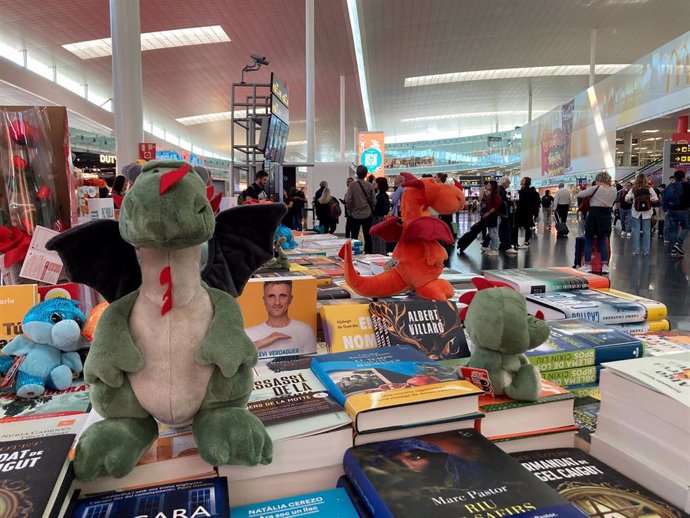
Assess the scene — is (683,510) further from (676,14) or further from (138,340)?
(676,14)

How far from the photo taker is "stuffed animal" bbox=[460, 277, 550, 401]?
88 centimetres

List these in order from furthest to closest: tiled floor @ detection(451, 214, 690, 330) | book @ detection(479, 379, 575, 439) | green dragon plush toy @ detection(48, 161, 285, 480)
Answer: tiled floor @ detection(451, 214, 690, 330) → book @ detection(479, 379, 575, 439) → green dragon plush toy @ detection(48, 161, 285, 480)

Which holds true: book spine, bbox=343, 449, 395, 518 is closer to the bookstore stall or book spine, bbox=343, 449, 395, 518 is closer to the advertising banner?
the bookstore stall

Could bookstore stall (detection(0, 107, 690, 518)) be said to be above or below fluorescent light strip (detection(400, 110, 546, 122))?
below

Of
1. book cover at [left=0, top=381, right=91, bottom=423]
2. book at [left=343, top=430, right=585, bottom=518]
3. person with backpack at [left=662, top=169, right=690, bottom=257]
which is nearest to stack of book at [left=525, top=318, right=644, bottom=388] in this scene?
book at [left=343, top=430, right=585, bottom=518]

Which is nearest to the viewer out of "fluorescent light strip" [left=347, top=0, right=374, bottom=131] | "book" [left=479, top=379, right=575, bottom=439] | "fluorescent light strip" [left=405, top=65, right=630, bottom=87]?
"book" [left=479, top=379, right=575, bottom=439]

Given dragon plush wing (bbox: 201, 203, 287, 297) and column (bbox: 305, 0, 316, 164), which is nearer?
dragon plush wing (bbox: 201, 203, 287, 297)

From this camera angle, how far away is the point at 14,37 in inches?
423

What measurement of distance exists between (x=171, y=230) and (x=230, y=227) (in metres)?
0.20

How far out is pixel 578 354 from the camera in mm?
1153

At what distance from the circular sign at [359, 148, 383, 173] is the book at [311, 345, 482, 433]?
14.5 meters

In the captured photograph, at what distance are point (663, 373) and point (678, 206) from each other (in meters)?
8.83

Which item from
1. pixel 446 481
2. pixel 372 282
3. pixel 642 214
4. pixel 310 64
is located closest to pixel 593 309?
pixel 372 282

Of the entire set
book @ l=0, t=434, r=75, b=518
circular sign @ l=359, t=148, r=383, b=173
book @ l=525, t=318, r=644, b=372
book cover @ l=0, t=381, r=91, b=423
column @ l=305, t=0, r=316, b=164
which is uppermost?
column @ l=305, t=0, r=316, b=164
